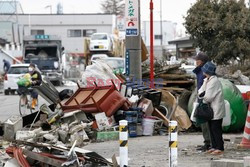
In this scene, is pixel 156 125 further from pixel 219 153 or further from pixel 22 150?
pixel 22 150

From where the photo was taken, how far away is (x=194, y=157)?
1164 centimetres

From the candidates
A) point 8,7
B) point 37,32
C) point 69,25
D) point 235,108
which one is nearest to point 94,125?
point 235,108

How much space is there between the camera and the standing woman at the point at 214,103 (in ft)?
38.3

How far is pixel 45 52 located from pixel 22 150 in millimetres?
35286

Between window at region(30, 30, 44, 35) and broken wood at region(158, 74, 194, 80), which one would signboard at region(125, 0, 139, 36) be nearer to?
broken wood at region(158, 74, 194, 80)

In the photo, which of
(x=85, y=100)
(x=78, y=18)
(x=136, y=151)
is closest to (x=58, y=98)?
(x=85, y=100)

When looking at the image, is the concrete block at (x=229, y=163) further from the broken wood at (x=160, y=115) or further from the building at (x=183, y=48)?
the building at (x=183, y=48)

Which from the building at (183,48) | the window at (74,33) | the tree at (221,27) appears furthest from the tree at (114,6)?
the tree at (221,27)

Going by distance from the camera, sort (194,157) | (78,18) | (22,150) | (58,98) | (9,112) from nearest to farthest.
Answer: (22,150) → (194,157) → (58,98) → (9,112) → (78,18)

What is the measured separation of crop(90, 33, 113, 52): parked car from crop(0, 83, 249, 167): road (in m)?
37.7

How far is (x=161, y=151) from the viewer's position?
12.6m

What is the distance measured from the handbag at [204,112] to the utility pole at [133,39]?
649 centimetres

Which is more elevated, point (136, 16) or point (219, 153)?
point (136, 16)

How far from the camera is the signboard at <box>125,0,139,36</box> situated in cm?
1792
